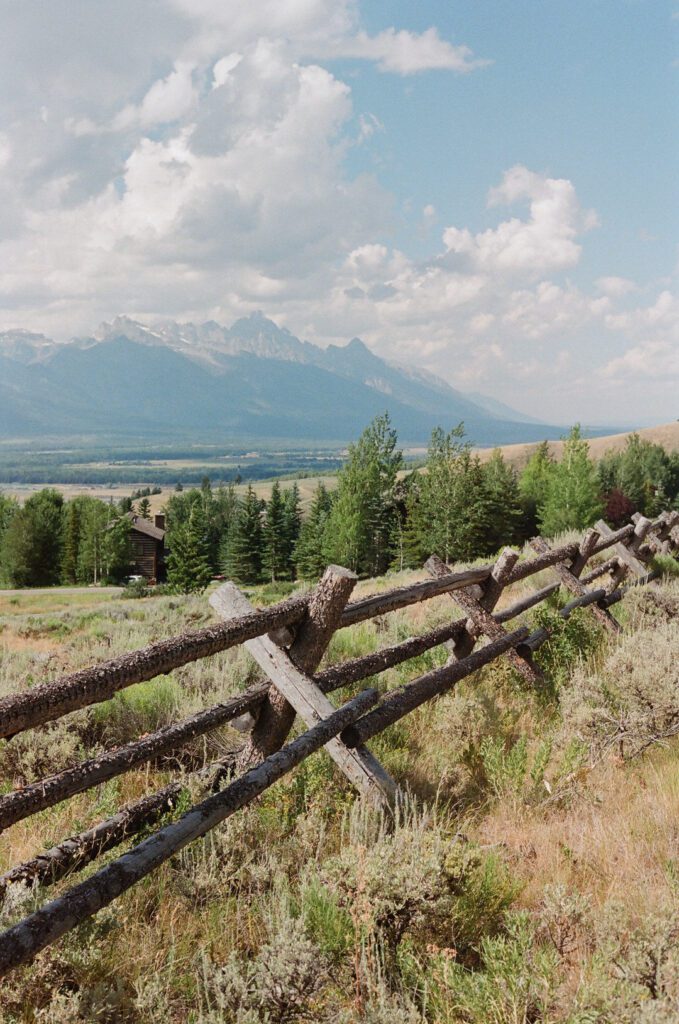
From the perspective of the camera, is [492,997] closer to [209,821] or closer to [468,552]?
[209,821]

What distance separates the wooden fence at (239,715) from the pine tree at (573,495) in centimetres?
4827

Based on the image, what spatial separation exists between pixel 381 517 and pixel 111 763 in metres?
60.5

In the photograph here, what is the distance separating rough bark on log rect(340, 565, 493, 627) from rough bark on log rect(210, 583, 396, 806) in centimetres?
50

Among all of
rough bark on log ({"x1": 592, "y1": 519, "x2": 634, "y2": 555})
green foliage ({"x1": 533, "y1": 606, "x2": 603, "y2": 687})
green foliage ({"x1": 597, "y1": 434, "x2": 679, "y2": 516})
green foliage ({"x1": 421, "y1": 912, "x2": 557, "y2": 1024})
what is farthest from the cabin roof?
green foliage ({"x1": 421, "y1": 912, "x2": 557, "y2": 1024})

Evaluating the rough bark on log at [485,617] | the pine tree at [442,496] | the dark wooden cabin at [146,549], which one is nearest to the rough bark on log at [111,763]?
the rough bark on log at [485,617]

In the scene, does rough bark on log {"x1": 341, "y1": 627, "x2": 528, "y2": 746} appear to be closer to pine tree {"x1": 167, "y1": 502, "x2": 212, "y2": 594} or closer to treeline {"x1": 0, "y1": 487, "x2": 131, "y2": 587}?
pine tree {"x1": 167, "y1": 502, "x2": 212, "y2": 594}

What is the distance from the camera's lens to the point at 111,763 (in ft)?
10.3

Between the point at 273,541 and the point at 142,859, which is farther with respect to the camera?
the point at 273,541

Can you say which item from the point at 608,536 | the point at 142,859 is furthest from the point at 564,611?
the point at 142,859

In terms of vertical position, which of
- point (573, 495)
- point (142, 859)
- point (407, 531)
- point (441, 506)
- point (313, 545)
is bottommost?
point (313, 545)

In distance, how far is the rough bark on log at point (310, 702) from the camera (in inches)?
145

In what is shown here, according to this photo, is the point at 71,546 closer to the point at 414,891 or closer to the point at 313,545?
the point at 313,545

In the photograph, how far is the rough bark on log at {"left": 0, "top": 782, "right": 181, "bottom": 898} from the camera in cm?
273

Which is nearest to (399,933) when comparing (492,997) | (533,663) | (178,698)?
(492,997)
